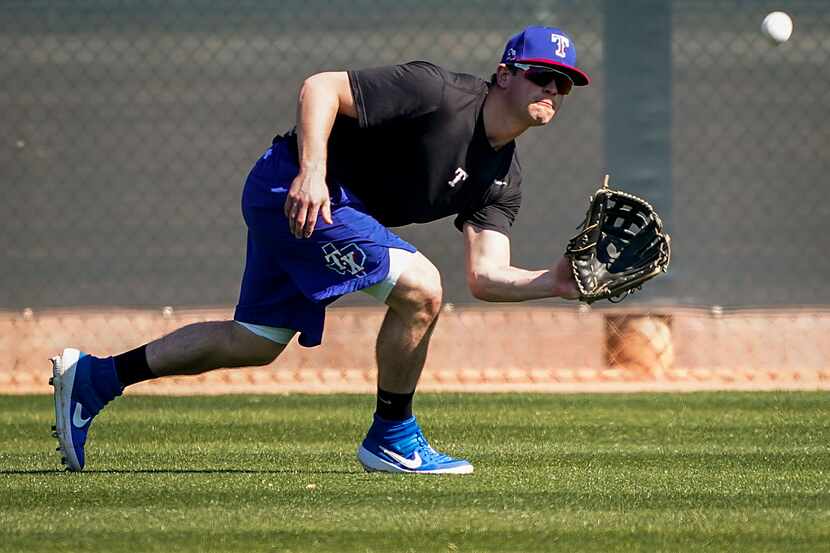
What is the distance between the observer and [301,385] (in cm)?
941

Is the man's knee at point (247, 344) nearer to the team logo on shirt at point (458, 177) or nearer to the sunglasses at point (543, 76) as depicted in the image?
the team logo on shirt at point (458, 177)

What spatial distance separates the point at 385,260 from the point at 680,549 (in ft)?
5.67

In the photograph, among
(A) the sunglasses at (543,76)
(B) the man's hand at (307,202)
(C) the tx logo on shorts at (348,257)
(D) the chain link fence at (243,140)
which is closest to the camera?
(B) the man's hand at (307,202)

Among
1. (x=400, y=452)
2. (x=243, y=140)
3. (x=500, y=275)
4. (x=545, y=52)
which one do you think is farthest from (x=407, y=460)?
(x=243, y=140)

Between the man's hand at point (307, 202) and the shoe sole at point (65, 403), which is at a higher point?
the man's hand at point (307, 202)

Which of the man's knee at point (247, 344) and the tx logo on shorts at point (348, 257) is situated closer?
the tx logo on shorts at point (348, 257)

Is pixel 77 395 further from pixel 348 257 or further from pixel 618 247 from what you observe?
A: pixel 618 247

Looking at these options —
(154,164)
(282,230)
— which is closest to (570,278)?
(282,230)

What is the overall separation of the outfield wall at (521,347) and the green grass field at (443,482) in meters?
1.10

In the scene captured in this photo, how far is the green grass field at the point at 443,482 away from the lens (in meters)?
4.30

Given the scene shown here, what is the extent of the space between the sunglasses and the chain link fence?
425cm

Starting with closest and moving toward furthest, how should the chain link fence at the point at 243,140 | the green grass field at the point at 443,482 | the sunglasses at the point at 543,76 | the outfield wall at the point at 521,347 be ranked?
1. the green grass field at the point at 443,482
2. the sunglasses at the point at 543,76
3. the outfield wall at the point at 521,347
4. the chain link fence at the point at 243,140

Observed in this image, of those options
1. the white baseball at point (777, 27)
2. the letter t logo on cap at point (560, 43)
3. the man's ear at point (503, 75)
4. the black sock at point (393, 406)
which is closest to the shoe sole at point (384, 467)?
the black sock at point (393, 406)

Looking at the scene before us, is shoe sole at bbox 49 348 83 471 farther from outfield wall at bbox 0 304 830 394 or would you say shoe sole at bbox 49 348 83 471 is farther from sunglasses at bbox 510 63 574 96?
outfield wall at bbox 0 304 830 394
